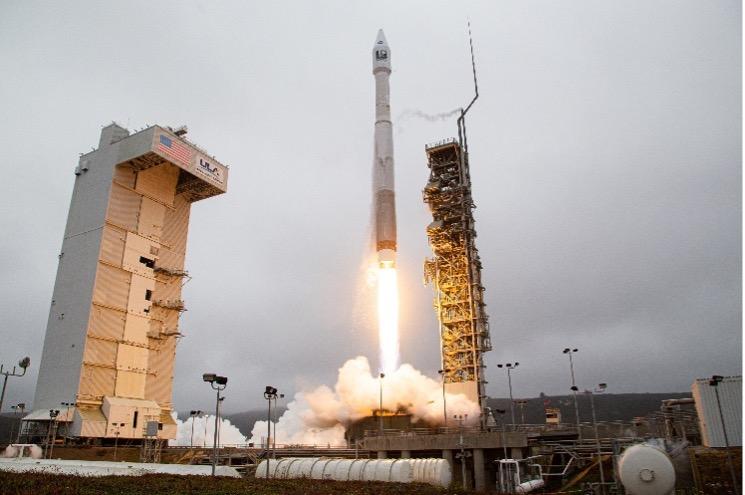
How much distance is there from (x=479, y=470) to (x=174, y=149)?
178 ft

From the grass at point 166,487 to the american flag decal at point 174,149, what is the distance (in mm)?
50145

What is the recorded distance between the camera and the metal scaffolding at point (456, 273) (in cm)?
6844

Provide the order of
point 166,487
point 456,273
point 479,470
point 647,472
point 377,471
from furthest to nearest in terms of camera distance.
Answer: point 456,273 → point 479,470 → point 377,471 → point 647,472 → point 166,487

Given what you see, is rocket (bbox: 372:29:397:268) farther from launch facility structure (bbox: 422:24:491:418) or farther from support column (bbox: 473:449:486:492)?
support column (bbox: 473:449:486:492)

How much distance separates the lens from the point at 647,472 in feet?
93.2

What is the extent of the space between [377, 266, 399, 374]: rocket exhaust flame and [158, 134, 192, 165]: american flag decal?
31.7 metres

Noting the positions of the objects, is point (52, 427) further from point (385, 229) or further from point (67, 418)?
point (385, 229)

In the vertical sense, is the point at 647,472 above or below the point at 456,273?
below

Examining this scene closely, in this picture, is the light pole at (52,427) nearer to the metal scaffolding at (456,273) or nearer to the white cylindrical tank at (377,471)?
the white cylindrical tank at (377,471)

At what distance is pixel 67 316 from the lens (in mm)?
67188

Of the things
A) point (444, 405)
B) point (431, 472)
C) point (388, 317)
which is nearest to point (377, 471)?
point (431, 472)

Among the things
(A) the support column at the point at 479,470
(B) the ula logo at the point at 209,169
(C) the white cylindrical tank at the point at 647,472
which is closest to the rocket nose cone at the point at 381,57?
(B) the ula logo at the point at 209,169

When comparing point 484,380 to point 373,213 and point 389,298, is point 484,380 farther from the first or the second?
point 373,213

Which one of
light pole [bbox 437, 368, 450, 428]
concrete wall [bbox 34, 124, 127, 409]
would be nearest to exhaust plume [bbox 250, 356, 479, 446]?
light pole [bbox 437, 368, 450, 428]
